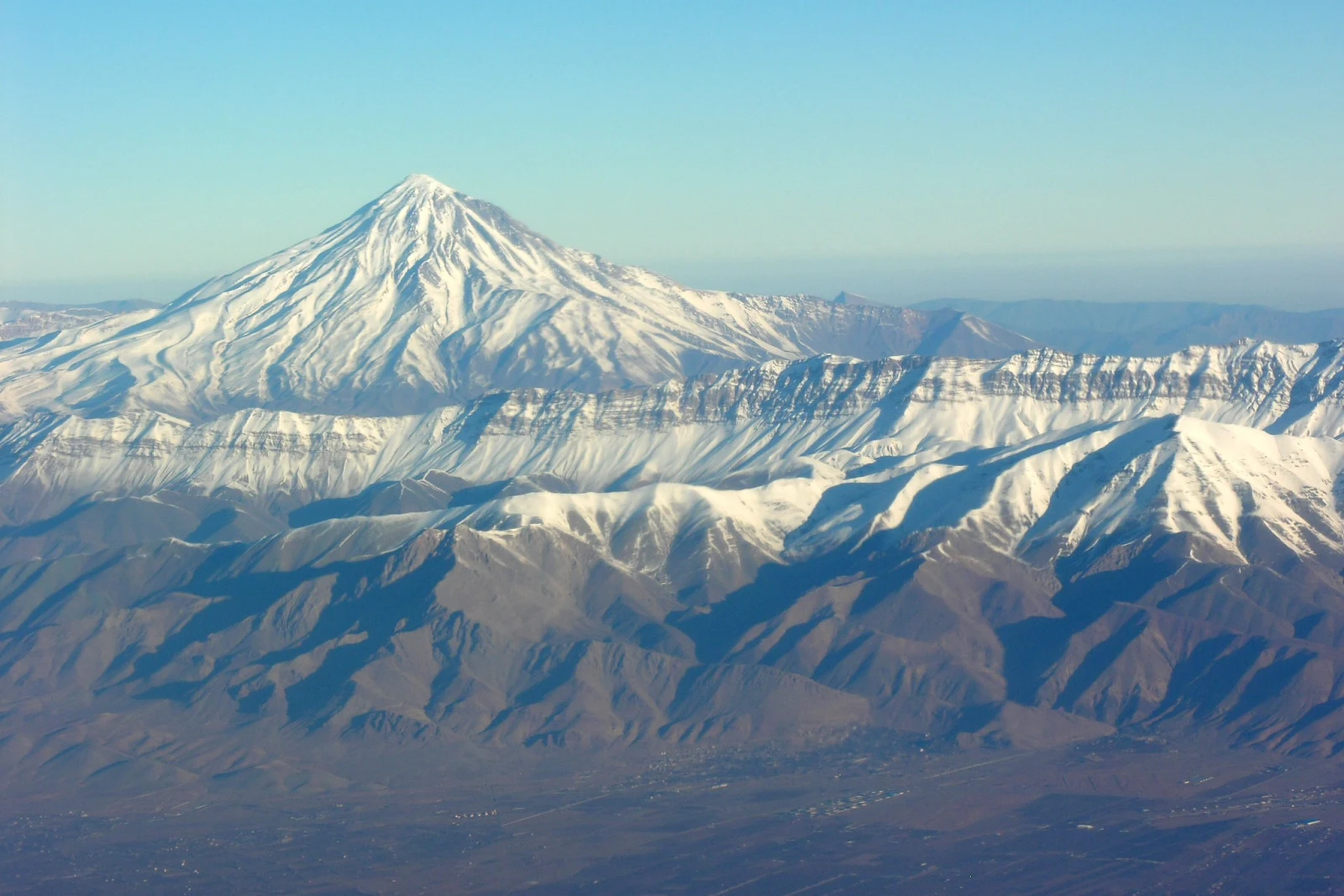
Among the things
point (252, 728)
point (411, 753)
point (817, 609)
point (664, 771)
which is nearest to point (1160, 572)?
point (817, 609)

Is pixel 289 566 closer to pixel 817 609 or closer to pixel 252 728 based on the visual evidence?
pixel 252 728

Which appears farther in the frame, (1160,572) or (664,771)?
(1160,572)

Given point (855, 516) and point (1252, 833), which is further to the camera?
point (855, 516)

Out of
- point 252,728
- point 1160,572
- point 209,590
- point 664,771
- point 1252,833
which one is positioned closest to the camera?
point 1252,833

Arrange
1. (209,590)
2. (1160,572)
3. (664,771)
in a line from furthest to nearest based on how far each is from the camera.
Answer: (209,590) < (1160,572) < (664,771)

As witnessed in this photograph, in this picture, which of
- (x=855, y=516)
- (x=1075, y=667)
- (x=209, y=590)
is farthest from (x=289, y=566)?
(x=1075, y=667)

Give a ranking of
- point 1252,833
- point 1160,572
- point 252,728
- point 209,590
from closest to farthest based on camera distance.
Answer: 1. point 1252,833
2. point 252,728
3. point 1160,572
4. point 209,590

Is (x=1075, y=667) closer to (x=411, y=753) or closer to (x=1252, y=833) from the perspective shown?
(x=1252, y=833)

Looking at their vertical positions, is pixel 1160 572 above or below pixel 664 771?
above

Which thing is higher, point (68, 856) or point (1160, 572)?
point (1160, 572)
